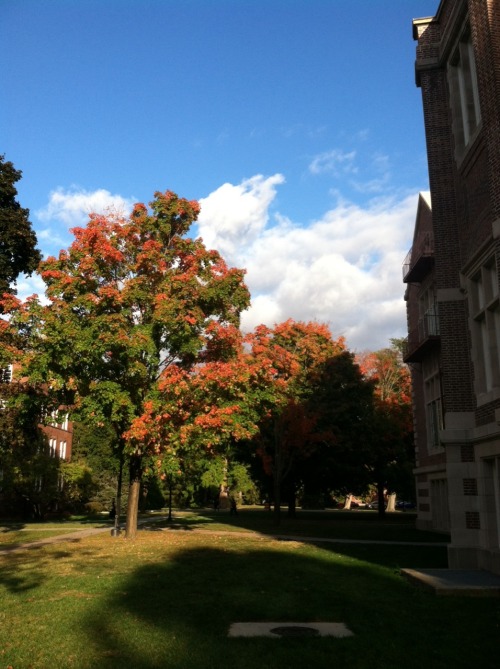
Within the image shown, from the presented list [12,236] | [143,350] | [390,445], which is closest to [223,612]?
[143,350]

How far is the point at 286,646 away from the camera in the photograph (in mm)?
7176

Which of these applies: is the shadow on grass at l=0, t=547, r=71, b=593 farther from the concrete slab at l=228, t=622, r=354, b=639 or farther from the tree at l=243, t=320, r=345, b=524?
the tree at l=243, t=320, r=345, b=524

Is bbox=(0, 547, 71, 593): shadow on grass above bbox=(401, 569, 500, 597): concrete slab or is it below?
below

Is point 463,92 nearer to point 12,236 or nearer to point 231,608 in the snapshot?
point 231,608

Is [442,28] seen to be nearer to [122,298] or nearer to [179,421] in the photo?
[122,298]

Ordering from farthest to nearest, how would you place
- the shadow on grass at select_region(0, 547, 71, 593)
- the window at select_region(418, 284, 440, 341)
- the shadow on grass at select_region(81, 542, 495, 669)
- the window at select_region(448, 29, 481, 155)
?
the window at select_region(418, 284, 440, 341)
the window at select_region(448, 29, 481, 155)
the shadow on grass at select_region(0, 547, 71, 593)
the shadow on grass at select_region(81, 542, 495, 669)

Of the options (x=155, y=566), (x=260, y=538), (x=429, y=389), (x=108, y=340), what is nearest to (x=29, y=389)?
(x=108, y=340)

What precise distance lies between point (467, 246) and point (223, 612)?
396 inches

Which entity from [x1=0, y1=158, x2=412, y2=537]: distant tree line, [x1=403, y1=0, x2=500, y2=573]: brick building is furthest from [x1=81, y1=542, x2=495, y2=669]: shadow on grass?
[x1=0, y1=158, x2=412, y2=537]: distant tree line

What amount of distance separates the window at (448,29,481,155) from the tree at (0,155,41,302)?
694 inches

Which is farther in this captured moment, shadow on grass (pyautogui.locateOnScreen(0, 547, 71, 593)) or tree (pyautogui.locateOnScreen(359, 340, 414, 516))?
tree (pyautogui.locateOnScreen(359, 340, 414, 516))

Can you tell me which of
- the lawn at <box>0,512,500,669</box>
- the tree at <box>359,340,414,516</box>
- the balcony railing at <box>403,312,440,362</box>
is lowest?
the lawn at <box>0,512,500,669</box>

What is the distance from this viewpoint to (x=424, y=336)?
30.0 meters

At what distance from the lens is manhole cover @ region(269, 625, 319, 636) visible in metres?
7.79
